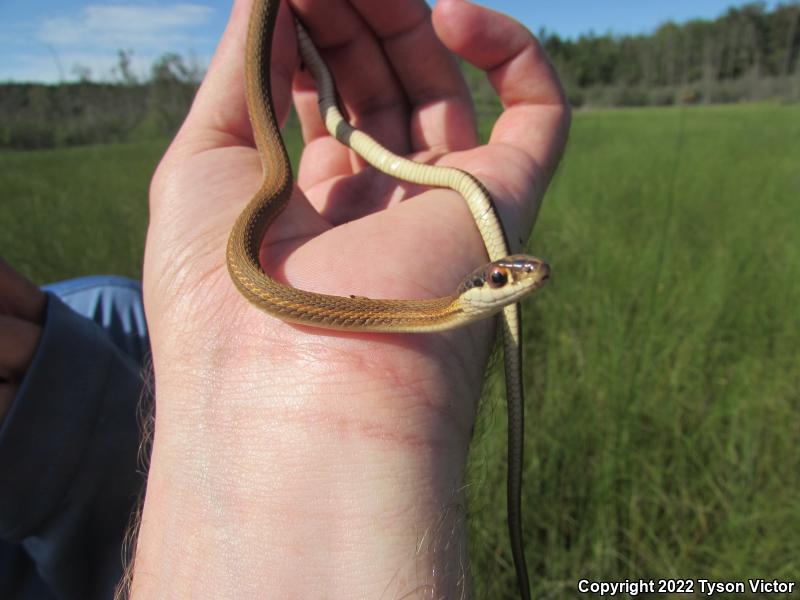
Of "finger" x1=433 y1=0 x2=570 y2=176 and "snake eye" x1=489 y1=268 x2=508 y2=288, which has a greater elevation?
"finger" x1=433 y1=0 x2=570 y2=176

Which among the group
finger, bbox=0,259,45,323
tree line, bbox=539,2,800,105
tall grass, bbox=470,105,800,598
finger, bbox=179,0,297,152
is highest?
tree line, bbox=539,2,800,105

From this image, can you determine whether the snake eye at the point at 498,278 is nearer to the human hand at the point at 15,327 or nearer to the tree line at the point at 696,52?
the human hand at the point at 15,327

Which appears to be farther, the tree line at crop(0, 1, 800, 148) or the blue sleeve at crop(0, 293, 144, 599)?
the tree line at crop(0, 1, 800, 148)

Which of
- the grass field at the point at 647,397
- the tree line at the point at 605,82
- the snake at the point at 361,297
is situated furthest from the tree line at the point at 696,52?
the snake at the point at 361,297

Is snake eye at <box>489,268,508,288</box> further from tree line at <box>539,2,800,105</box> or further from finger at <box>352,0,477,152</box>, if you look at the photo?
tree line at <box>539,2,800,105</box>

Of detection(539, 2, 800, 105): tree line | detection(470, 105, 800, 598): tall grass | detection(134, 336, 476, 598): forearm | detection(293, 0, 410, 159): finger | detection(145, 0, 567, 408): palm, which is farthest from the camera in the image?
detection(539, 2, 800, 105): tree line

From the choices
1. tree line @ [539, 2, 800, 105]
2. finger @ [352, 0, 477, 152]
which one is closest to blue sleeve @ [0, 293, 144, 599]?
finger @ [352, 0, 477, 152]
